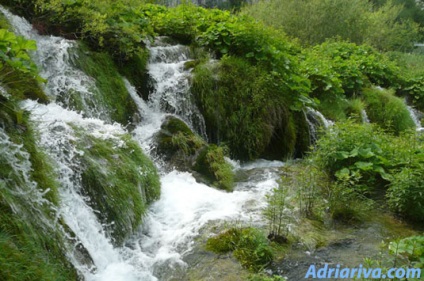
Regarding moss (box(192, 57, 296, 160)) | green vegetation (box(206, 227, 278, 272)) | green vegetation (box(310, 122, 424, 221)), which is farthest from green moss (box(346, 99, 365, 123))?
green vegetation (box(206, 227, 278, 272))

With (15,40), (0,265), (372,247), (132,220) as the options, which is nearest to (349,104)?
(372,247)

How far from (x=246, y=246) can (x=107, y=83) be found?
13.1 feet

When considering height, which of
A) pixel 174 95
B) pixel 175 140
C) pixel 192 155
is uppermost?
pixel 174 95

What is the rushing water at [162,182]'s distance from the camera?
3.91 metres

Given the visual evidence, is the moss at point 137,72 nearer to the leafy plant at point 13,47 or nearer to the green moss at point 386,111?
the leafy plant at point 13,47

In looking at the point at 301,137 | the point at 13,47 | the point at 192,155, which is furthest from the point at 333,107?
the point at 13,47

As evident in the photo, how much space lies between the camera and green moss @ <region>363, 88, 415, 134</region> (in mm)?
10828

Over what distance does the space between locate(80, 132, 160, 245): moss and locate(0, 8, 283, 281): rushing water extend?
0.10 meters

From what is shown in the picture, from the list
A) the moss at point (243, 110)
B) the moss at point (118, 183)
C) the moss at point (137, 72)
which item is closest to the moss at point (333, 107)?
the moss at point (243, 110)

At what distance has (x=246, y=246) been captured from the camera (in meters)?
4.06

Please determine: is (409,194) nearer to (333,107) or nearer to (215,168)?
(215,168)

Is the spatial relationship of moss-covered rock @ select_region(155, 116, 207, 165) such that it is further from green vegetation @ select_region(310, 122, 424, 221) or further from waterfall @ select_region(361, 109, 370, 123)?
waterfall @ select_region(361, 109, 370, 123)

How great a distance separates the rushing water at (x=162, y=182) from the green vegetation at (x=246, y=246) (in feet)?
1.07

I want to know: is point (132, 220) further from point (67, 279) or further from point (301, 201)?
point (301, 201)
